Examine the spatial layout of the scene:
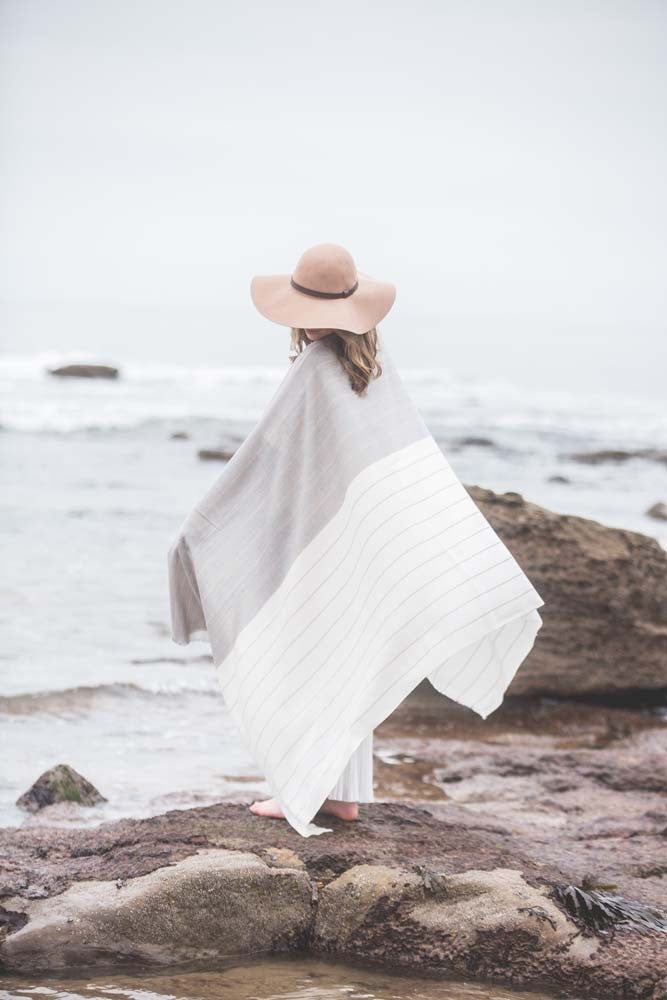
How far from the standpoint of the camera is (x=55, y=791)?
4523mm

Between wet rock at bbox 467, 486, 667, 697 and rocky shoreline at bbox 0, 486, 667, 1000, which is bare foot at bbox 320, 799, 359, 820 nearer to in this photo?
rocky shoreline at bbox 0, 486, 667, 1000

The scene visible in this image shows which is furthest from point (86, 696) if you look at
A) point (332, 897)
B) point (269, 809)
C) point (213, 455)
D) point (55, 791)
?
point (213, 455)

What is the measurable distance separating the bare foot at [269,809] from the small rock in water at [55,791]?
107 centimetres

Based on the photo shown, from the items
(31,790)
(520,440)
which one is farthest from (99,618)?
(520,440)

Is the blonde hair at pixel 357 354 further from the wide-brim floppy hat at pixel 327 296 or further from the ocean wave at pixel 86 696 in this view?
the ocean wave at pixel 86 696

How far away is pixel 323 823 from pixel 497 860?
0.61 meters

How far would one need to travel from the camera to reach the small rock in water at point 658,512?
15.4 metres

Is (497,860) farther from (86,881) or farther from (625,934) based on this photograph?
(86,881)

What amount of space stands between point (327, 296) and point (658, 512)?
41.6 feet

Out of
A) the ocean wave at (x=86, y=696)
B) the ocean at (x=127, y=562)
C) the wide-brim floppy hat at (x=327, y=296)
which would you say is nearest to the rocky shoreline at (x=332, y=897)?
the ocean at (x=127, y=562)

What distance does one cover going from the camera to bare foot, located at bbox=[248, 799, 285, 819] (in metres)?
3.80

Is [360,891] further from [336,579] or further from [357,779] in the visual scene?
[336,579]

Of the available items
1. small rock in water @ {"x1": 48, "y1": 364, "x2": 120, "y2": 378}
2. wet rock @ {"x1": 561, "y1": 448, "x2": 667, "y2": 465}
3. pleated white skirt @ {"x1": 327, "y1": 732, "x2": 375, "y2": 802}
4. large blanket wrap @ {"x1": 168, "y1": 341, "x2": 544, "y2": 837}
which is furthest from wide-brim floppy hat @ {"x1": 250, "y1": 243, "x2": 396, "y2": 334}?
small rock in water @ {"x1": 48, "y1": 364, "x2": 120, "y2": 378}

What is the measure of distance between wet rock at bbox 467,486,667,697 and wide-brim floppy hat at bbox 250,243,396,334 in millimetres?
3126
